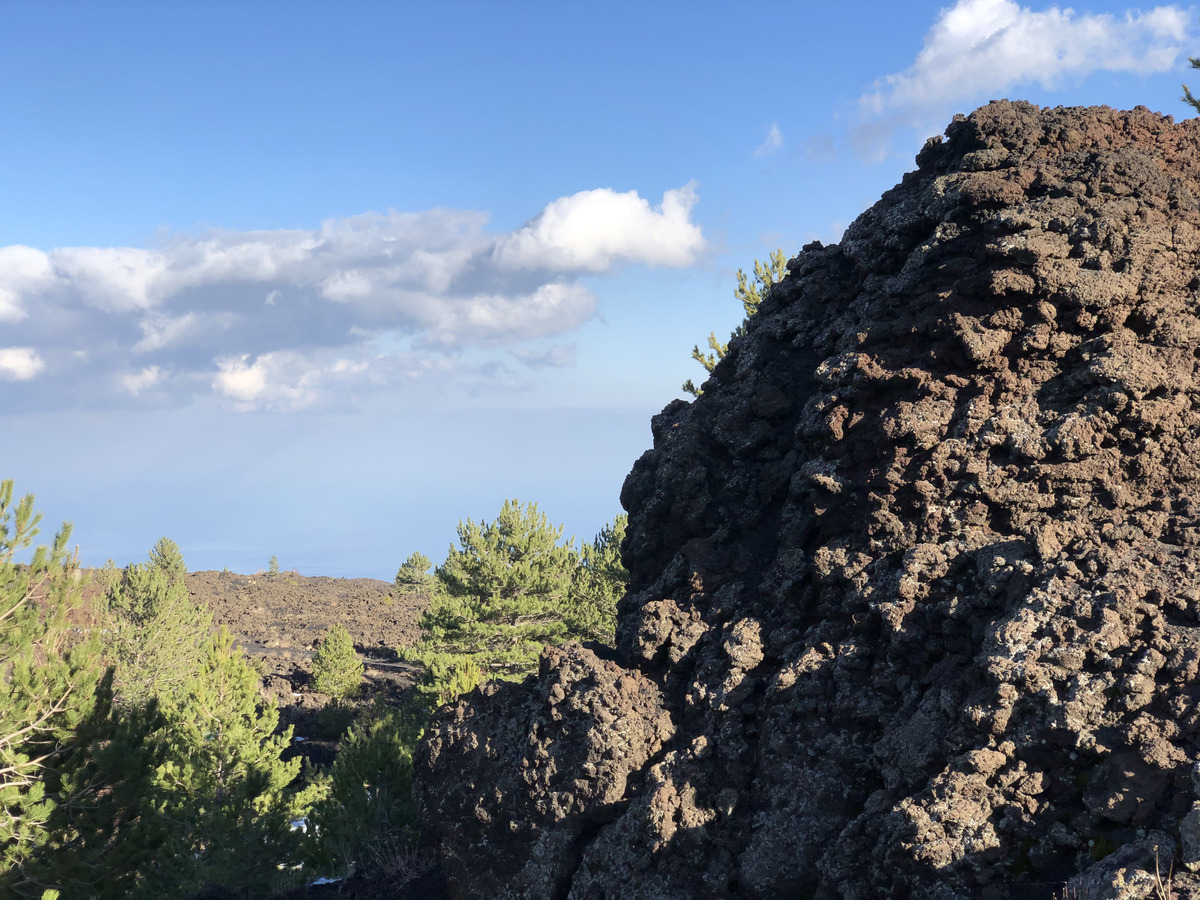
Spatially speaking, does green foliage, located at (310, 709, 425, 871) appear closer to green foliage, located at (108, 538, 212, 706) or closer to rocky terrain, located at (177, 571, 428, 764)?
green foliage, located at (108, 538, 212, 706)

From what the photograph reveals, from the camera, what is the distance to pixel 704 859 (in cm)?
524

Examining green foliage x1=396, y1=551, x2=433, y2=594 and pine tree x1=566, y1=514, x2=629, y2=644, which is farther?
green foliage x1=396, y1=551, x2=433, y2=594

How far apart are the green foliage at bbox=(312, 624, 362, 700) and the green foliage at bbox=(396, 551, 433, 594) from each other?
94.9 feet

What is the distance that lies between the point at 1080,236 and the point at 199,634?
2463cm

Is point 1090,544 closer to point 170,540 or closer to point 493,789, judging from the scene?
point 493,789

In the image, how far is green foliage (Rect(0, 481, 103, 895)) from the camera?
319 inches

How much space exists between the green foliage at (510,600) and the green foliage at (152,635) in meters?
5.87

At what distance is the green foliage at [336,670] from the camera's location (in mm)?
27938

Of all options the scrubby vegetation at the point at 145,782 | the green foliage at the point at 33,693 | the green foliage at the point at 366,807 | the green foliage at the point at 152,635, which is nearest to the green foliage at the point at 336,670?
the green foliage at the point at 152,635

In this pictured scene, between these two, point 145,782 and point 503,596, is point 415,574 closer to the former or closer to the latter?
point 503,596

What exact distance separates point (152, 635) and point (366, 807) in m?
16.0

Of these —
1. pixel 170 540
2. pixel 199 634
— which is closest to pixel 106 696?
pixel 199 634

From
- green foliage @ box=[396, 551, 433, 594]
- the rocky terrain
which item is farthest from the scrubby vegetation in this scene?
green foliage @ box=[396, 551, 433, 594]

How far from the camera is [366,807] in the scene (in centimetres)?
920
